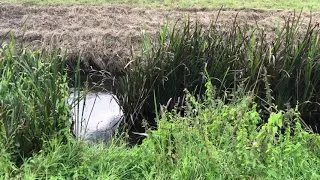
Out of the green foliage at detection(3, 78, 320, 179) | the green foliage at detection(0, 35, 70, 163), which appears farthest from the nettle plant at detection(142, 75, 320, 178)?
the green foliage at detection(0, 35, 70, 163)

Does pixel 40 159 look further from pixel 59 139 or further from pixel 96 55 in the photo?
pixel 96 55

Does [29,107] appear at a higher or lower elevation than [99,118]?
higher

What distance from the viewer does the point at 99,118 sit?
4.08 m

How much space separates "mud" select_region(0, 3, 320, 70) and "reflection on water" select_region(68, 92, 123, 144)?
613mm

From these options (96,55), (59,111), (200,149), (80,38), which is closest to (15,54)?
(59,111)

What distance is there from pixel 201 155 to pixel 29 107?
1.15 metres

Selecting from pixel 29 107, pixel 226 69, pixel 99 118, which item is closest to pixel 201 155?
pixel 29 107

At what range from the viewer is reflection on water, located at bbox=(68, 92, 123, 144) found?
137 inches

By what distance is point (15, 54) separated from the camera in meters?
3.23

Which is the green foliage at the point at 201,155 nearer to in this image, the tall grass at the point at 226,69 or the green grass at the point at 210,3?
the tall grass at the point at 226,69

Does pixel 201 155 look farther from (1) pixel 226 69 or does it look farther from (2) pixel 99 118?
(2) pixel 99 118

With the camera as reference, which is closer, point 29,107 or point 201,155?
point 201,155

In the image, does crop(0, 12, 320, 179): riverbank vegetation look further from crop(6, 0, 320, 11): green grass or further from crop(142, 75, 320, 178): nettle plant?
crop(6, 0, 320, 11): green grass

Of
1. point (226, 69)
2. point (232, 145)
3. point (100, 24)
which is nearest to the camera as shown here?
point (232, 145)
